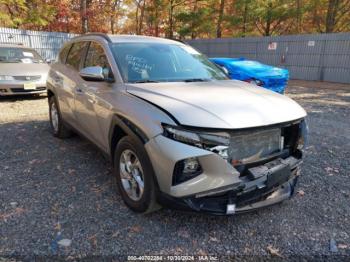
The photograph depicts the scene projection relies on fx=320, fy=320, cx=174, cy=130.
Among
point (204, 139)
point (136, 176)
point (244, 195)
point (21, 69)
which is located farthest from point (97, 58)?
point (21, 69)

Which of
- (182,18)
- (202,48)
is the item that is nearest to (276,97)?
(202,48)

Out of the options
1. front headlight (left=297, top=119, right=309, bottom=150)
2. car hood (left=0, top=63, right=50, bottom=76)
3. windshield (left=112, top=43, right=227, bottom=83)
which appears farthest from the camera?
car hood (left=0, top=63, right=50, bottom=76)

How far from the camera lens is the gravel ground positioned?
2.71 m

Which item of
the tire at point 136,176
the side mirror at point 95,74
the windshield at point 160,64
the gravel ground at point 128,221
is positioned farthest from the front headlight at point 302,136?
the side mirror at point 95,74

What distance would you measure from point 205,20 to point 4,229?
2665 centimetres

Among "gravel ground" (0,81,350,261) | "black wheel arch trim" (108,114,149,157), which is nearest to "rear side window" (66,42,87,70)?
"gravel ground" (0,81,350,261)

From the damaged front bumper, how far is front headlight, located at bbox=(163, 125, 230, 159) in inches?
13.1

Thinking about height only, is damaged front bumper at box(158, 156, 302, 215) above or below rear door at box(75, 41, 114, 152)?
below

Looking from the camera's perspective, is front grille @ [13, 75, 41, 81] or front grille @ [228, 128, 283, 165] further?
front grille @ [13, 75, 41, 81]

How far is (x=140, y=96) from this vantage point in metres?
3.04

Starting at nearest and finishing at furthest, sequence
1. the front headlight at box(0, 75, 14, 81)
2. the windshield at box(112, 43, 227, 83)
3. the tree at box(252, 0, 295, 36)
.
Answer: the windshield at box(112, 43, 227, 83) < the front headlight at box(0, 75, 14, 81) < the tree at box(252, 0, 295, 36)

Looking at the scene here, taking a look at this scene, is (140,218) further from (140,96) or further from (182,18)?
(182,18)

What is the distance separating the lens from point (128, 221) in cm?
310

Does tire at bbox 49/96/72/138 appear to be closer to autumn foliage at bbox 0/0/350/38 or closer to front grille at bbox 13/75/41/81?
front grille at bbox 13/75/41/81
